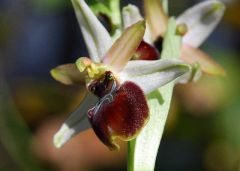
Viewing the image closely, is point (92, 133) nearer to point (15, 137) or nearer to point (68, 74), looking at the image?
point (15, 137)

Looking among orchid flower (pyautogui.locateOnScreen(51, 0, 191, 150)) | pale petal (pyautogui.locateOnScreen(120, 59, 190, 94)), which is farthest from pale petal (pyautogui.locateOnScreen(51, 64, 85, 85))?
pale petal (pyautogui.locateOnScreen(120, 59, 190, 94))

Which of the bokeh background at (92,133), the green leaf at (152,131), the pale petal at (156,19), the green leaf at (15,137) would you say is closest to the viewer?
the green leaf at (152,131)

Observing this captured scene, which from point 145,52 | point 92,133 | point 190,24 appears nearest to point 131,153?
point 145,52

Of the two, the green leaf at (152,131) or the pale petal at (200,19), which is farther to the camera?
the pale petal at (200,19)

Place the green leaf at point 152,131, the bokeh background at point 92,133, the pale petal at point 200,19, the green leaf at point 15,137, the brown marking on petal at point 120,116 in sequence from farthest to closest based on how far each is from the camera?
the bokeh background at point 92,133 < the green leaf at point 15,137 < the pale petal at point 200,19 < the green leaf at point 152,131 < the brown marking on petal at point 120,116

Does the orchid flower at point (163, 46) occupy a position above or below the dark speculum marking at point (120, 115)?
below

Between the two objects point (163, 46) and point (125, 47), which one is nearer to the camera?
point (125, 47)

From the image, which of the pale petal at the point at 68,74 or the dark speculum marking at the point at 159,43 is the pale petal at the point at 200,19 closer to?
the dark speculum marking at the point at 159,43

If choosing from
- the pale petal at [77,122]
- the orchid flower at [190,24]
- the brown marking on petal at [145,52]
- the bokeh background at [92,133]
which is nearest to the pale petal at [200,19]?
the orchid flower at [190,24]
